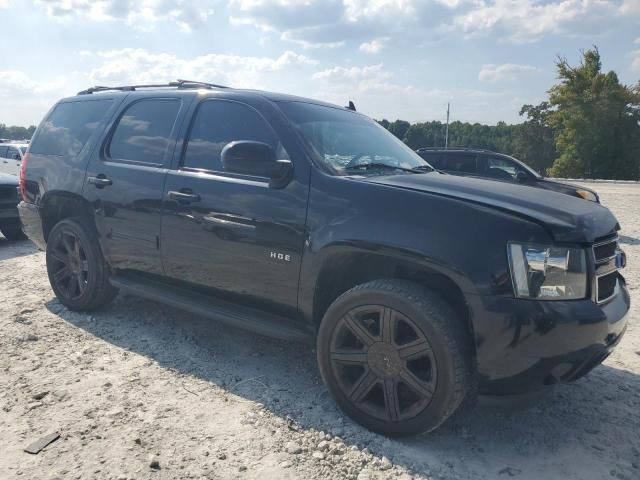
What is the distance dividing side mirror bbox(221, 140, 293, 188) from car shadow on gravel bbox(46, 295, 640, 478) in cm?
135

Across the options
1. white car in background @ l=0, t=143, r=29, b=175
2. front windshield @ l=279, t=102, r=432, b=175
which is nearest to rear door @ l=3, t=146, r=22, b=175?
white car in background @ l=0, t=143, r=29, b=175

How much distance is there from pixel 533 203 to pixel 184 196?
Result: 2.24 metres

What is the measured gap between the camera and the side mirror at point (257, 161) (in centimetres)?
303

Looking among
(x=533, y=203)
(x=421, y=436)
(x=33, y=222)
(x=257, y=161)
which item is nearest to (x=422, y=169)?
(x=533, y=203)

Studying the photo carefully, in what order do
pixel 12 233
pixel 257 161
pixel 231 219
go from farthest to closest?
1. pixel 12 233
2. pixel 231 219
3. pixel 257 161

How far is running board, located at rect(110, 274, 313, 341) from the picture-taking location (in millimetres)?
3166

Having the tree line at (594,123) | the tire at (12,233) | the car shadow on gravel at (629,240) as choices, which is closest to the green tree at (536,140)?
the tree line at (594,123)

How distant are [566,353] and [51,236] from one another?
4.23 meters

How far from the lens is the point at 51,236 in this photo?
4.61 meters

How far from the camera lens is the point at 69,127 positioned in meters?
4.66

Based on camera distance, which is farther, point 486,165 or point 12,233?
point 486,165

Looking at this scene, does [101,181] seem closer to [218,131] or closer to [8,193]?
[218,131]

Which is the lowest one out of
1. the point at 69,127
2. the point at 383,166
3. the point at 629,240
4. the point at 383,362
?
the point at 629,240

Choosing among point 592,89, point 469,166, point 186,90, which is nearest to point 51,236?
point 186,90
